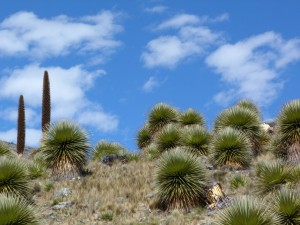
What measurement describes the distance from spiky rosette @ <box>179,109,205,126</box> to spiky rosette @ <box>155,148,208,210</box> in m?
12.2

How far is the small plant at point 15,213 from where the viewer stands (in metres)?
13.3

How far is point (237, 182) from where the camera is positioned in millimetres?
19625

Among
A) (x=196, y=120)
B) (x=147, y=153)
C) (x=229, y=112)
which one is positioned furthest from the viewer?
(x=196, y=120)

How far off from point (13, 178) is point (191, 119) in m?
14.5

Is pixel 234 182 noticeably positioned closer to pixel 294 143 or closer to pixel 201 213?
pixel 201 213

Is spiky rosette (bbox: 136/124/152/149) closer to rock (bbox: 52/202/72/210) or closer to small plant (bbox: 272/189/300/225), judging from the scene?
rock (bbox: 52/202/72/210)

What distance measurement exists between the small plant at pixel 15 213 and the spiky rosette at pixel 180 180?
5502 mm

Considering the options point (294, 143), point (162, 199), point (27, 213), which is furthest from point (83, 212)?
point (294, 143)

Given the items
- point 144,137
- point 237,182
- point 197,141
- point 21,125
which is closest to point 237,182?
point 237,182

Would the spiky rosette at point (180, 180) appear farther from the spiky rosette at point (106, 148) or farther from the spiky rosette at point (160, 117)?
the spiky rosette at point (160, 117)

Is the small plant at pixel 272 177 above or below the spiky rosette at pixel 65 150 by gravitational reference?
below

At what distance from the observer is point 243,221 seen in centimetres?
1271

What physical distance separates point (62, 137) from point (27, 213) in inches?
357

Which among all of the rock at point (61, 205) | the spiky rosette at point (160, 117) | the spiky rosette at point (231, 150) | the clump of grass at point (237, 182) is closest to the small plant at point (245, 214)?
the clump of grass at point (237, 182)
